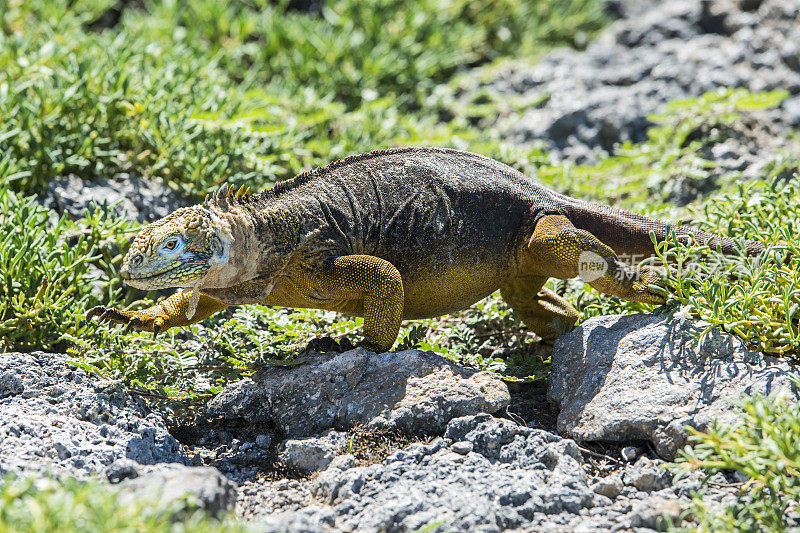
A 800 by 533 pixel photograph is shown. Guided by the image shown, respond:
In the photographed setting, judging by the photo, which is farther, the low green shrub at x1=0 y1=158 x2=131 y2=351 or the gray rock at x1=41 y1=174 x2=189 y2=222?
the gray rock at x1=41 y1=174 x2=189 y2=222

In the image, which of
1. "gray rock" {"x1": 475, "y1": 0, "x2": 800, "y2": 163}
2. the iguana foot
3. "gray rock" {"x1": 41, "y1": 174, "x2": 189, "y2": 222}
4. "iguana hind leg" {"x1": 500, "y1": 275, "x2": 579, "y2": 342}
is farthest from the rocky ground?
"gray rock" {"x1": 475, "y1": 0, "x2": 800, "y2": 163}

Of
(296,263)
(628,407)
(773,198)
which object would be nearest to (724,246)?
(773,198)

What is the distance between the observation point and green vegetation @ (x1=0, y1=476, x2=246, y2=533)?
3.05m

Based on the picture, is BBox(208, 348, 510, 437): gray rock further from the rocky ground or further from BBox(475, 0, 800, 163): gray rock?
BBox(475, 0, 800, 163): gray rock

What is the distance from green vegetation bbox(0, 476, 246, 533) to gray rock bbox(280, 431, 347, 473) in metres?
1.05

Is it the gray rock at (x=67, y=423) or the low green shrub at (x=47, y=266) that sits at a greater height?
the low green shrub at (x=47, y=266)

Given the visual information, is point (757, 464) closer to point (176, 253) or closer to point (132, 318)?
point (176, 253)

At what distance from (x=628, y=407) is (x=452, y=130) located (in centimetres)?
502

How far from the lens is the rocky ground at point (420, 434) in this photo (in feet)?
13.0

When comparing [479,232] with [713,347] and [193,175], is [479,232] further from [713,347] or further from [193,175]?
[193,175]

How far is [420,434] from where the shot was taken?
4.60 metres

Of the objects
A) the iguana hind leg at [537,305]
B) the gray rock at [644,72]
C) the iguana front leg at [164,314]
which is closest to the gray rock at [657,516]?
the iguana hind leg at [537,305]

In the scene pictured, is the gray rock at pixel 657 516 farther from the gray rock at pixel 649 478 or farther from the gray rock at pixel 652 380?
the gray rock at pixel 652 380

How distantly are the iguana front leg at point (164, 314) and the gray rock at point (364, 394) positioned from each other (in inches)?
23.9
